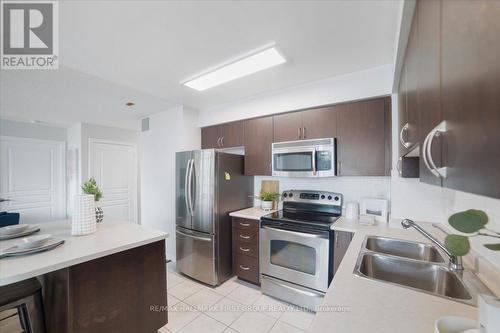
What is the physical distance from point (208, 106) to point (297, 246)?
2.39m

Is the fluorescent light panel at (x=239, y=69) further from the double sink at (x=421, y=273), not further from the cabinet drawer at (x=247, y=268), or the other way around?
the cabinet drawer at (x=247, y=268)

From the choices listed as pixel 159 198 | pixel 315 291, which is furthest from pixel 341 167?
pixel 159 198

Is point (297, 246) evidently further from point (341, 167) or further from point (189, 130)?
point (189, 130)

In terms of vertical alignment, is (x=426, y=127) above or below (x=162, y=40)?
below

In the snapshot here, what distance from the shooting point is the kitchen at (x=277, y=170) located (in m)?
0.62

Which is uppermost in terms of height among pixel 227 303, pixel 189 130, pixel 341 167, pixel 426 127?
pixel 189 130

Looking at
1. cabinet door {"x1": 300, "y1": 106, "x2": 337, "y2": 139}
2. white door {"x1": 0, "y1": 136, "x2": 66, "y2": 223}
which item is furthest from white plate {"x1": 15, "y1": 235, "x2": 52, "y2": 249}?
white door {"x1": 0, "y1": 136, "x2": 66, "y2": 223}

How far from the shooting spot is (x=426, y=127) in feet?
2.49

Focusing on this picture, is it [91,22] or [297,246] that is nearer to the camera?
[91,22]

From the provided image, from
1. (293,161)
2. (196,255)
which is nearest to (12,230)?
(196,255)

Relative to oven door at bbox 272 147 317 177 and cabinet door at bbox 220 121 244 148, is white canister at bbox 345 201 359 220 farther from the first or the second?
cabinet door at bbox 220 121 244 148

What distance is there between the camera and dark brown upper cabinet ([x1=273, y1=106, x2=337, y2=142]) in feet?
7.51

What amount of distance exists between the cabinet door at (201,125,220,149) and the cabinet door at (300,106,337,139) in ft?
4.45

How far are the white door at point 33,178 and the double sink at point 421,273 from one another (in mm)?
5724
